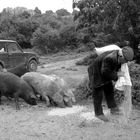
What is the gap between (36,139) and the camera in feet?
17.3

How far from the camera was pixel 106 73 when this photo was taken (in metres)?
5.97

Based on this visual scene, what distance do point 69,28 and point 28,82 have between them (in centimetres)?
2366

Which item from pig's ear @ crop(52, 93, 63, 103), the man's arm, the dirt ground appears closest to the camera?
the dirt ground

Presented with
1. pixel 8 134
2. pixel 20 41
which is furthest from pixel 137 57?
pixel 20 41

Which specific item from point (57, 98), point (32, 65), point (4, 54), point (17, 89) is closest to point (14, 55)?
point (4, 54)

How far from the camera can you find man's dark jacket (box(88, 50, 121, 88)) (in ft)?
19.2

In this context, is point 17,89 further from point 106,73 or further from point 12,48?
point 12,48

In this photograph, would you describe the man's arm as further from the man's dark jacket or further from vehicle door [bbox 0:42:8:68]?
vehicle door [bbox 0:42:8:68]

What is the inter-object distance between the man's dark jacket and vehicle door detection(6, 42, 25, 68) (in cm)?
780

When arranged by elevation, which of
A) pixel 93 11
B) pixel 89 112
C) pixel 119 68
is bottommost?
pixel 89 112

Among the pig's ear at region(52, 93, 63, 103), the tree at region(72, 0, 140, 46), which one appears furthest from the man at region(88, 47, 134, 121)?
the tree at region(72, 0, 140, 46)

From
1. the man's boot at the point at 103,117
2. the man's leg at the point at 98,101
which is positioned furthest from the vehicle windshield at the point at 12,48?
the man's boot at the point at 103,117

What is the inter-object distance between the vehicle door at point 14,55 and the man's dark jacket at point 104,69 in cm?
780

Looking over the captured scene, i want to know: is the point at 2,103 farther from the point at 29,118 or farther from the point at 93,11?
the point at 93,11
